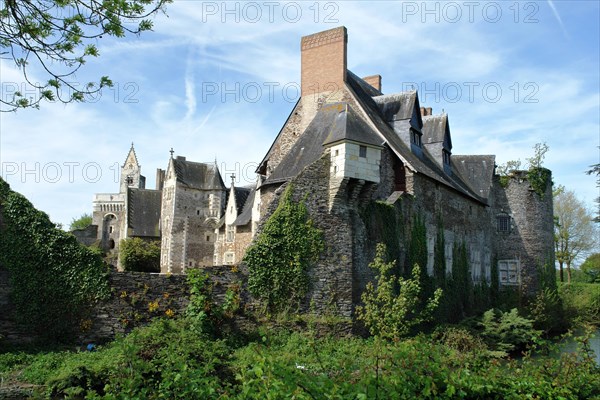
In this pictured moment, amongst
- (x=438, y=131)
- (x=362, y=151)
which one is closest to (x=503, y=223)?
(x=438, y=131)

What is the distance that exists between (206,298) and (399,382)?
894 cm

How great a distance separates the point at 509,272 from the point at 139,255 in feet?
99.1

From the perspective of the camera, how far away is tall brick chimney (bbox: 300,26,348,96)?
2253cm

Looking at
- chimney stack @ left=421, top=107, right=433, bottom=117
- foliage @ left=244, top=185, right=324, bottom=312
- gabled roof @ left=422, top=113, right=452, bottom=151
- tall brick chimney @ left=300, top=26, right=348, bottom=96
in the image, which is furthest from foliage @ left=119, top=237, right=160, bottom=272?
foliage @ left=244, top=185, right=324, bottom=312

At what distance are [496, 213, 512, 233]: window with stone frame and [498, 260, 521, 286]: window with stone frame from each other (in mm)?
1825

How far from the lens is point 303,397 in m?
5.86

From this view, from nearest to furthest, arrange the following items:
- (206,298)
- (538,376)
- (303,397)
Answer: (303,397), (538,376), (206,298)

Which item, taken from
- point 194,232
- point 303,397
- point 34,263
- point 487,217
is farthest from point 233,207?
point 303,397

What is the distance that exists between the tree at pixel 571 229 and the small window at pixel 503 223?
21.2 metres

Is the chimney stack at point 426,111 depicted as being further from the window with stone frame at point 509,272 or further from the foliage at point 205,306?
the foliage at point 205,306

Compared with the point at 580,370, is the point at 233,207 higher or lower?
higher

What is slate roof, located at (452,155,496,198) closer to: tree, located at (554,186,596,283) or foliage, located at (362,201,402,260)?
foliage, located at (362,201,402,260)

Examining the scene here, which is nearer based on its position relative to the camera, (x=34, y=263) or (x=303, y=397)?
(x=303, y=397)

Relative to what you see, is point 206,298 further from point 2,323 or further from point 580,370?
point 580,370
